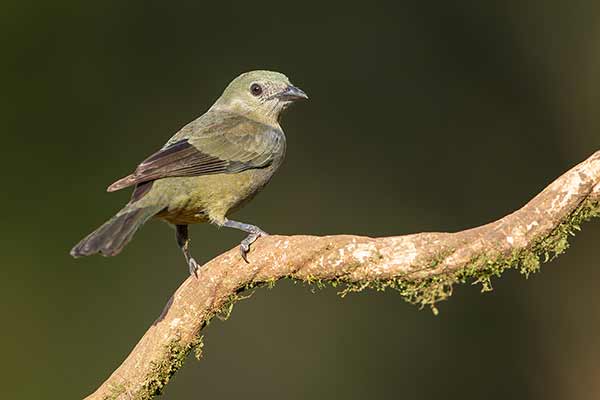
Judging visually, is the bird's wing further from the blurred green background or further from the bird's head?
the blurred green background

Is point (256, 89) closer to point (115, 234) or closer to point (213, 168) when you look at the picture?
point (213, 168)

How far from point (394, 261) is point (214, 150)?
6.15 feet

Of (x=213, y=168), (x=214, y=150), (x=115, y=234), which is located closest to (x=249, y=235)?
(x=115, y=234)

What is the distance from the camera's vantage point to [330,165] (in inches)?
309

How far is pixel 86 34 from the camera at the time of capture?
729cm

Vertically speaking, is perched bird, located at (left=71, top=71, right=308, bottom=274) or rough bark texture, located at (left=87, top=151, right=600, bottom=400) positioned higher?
perched bird, located at (left=71, top=71, right=308, bottom=274)

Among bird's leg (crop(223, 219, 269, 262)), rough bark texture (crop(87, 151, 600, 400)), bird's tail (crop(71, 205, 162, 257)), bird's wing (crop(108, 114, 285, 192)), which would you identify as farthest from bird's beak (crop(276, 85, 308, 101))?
rough bark texture (crop(87, 151, 600, 400))

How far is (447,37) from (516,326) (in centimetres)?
254

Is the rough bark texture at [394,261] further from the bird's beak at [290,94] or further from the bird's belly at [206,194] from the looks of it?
the bird's beak at [290,94]

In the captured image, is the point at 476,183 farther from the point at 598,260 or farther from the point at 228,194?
the point at 228,194

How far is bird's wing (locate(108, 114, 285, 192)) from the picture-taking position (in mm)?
4012

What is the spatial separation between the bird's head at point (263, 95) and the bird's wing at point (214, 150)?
0.14 metres

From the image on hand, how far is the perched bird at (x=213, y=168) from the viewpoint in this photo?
3875 millimetres

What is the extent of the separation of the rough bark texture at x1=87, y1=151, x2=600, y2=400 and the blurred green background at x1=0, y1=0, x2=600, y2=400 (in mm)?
3799
